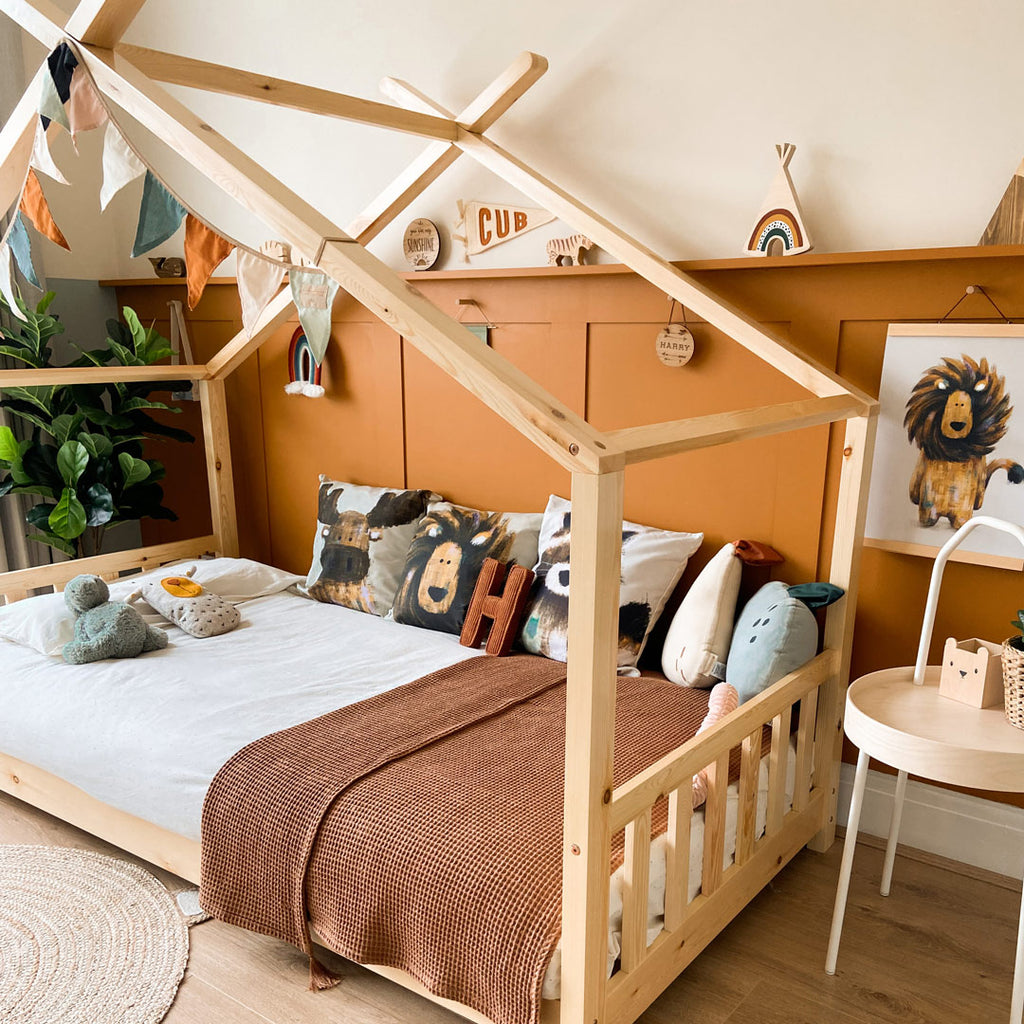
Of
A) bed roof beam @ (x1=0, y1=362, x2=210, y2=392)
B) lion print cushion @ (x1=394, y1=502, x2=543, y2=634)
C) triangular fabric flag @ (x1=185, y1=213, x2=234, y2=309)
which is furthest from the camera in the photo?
bed roof beam @ (x1=0, y1=362, x2=210, y2=392)

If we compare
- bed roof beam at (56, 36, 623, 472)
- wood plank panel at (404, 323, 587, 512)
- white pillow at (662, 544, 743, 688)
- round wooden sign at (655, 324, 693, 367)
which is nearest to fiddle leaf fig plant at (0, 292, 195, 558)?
wood plank panel at (404, 323, 587, 512)

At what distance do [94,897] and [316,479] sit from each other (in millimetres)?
1624

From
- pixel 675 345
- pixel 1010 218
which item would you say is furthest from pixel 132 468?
pixel 1010 218

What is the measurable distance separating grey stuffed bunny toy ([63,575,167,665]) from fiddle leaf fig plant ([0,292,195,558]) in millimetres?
546

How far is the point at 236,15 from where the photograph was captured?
3.12 meters

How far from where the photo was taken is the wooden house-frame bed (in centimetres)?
132

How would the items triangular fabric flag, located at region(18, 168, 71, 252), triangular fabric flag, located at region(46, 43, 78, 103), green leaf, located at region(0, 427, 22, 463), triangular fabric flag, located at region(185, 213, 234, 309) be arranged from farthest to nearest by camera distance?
green leaf, located at region(0, 427, 22, 463), triangular fabric flag, located at region(18, 168, 71, 252), triangular fabric flag, located at region(185, 213, 234, 309), triangular fabric flag, located at region(46, 43, 78, 103)

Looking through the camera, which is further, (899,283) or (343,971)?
(899,283)

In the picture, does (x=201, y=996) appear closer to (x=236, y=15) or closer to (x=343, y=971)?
(x=343, y=971)

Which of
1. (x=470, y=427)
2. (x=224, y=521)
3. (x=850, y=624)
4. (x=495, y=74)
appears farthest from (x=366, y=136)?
(x=850, y=624)

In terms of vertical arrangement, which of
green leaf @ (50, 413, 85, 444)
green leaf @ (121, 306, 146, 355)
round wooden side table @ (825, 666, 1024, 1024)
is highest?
green leaf @ (121, 306, 146, 355)

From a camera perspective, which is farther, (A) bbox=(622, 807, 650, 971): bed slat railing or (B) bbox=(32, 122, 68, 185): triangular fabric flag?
(B) bbox=(32, 122, 68, 185): triangular fabric flag

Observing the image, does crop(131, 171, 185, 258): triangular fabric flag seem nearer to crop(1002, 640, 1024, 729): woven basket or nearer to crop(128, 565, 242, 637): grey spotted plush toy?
crop(128, 565, 242, 637): grey spotted plush toy

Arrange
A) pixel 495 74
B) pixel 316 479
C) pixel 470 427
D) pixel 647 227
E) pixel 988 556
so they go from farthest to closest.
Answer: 1. pixel 316 479
2. pixel 470 427
3. pixel 495 74
4. pixel 647 227
5. pixel 988 556
